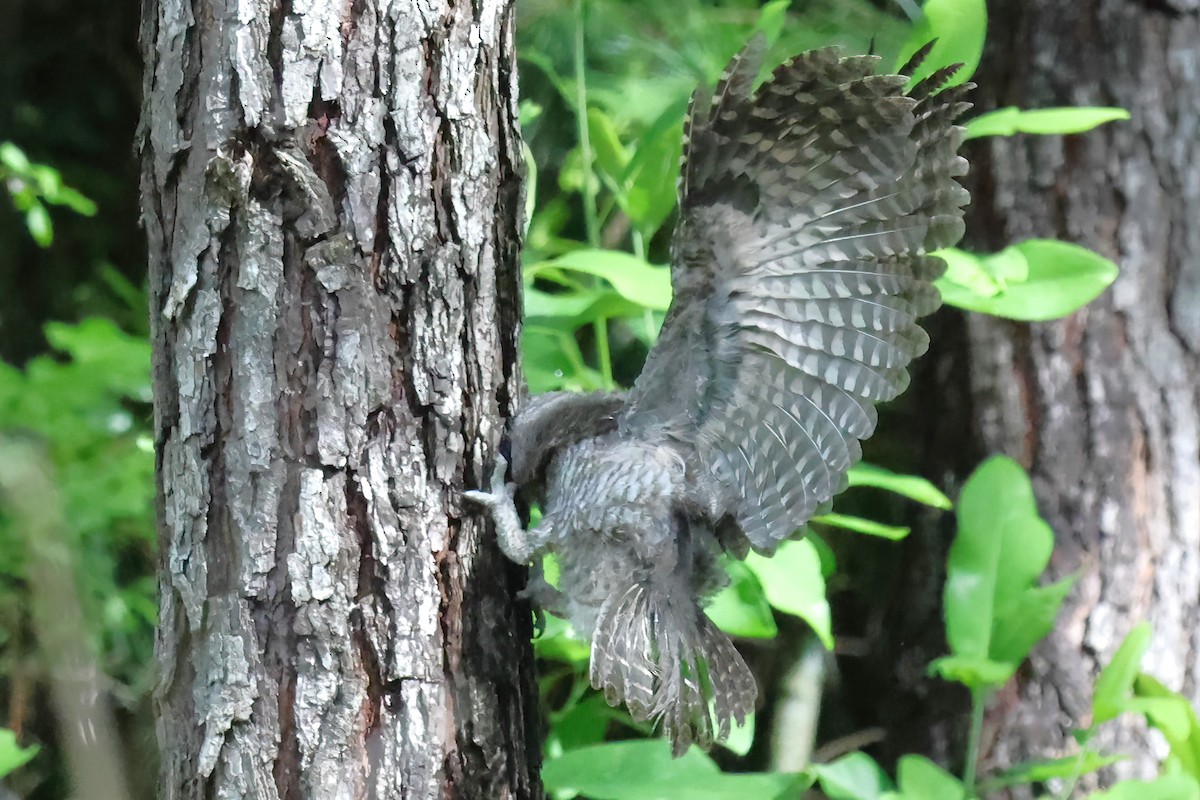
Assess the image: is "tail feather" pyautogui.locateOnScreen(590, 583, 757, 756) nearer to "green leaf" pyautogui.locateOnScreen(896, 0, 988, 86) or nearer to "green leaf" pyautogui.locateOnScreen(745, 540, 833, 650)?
"green leaf" pyautogui.locateOnScreen(745, 540, 833, 650)

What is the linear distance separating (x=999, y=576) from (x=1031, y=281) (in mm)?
479

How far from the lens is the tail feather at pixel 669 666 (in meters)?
1.28

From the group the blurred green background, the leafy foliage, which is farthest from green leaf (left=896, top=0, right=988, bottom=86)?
the leafy foliage

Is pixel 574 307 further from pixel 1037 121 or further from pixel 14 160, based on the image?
pixel 14 160

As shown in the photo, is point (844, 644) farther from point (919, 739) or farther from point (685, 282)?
point (685, 282)

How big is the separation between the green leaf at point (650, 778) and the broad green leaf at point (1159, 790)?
53 centimetres

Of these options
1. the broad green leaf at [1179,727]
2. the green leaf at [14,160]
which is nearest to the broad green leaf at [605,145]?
the green leaf at [14,160]

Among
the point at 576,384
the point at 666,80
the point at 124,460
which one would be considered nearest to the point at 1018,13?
the point at 666,80

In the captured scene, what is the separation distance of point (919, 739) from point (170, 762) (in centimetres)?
174

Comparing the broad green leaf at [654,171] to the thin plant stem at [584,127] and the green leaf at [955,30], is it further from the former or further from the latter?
the green leaf at [955,30]

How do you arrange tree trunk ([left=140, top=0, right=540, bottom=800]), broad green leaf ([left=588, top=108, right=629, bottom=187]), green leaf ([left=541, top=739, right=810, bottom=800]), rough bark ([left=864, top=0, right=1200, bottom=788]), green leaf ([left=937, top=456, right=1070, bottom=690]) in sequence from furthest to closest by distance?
rough bark ([left=864, top=0, right=1200, bottom=788]) → broad green leaf ([left=588, top=108, right=629, bottom=187]) → green leaf ([left=937, top=456, right=1070, bottom=690]) → green leaf ([left=541, top=739, right=810, bottom=800]) → tree trunk ([left=140, top=0, right=540, bottom=800])

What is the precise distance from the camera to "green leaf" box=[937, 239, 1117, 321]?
1605 millimetres

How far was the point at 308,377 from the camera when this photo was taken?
1.16 meters

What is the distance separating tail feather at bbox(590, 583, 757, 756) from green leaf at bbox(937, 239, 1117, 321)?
618 mm
